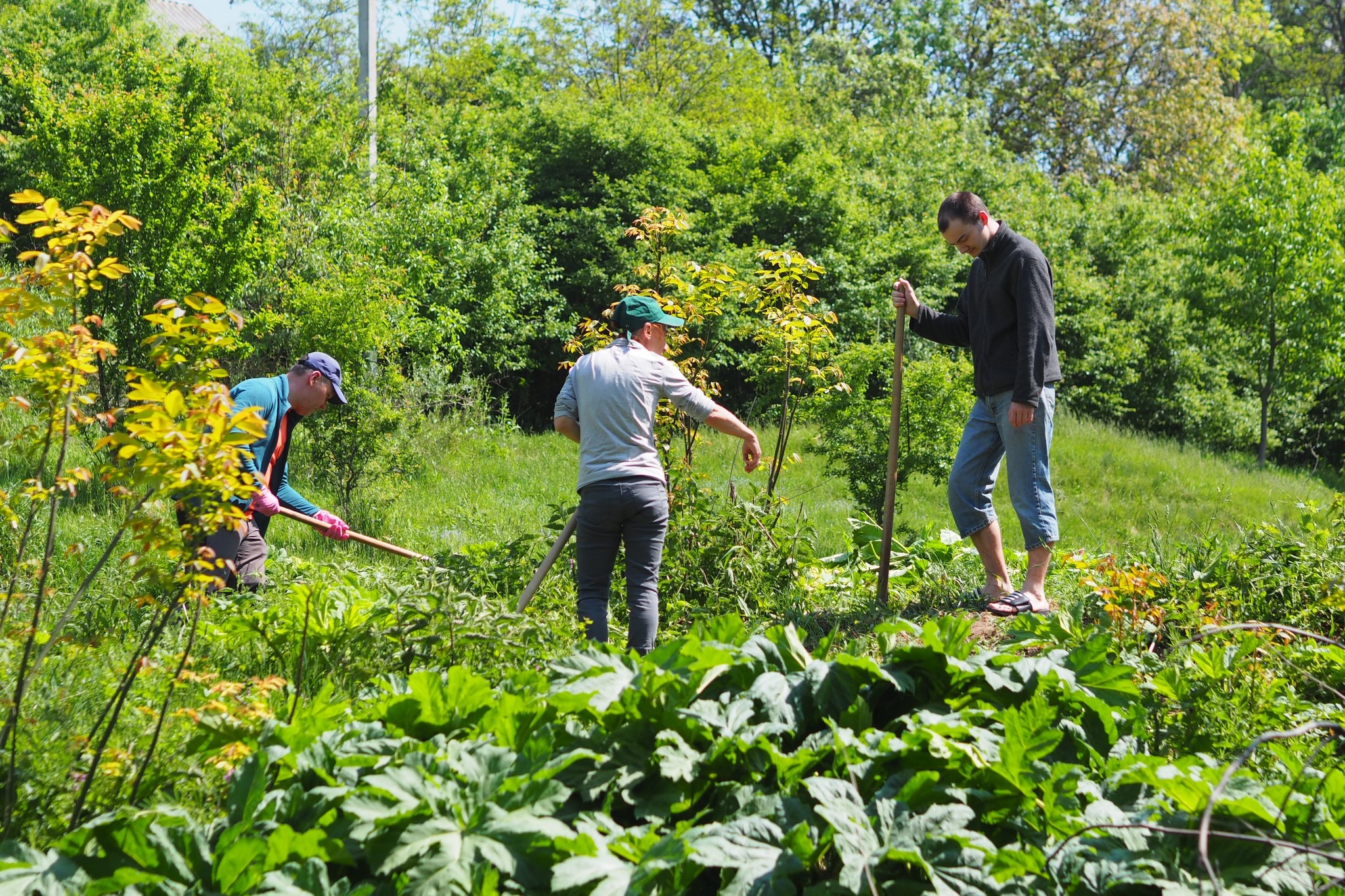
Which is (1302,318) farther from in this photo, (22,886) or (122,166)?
(22,886)

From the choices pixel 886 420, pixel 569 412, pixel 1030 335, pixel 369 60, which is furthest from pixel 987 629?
pixel 369 60

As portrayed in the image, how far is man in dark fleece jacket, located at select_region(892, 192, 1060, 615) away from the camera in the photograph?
5051mm

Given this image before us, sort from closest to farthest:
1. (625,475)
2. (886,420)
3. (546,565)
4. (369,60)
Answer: (625,475), (546,565), (886,420), (369,60)

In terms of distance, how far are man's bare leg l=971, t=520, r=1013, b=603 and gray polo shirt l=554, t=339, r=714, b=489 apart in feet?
5.71

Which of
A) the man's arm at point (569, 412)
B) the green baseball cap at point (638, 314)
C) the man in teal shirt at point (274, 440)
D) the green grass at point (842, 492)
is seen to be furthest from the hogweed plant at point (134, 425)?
the green grass at point (842, 492)

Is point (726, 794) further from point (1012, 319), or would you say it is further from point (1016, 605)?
point (1012, 319)

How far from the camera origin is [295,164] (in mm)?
12781

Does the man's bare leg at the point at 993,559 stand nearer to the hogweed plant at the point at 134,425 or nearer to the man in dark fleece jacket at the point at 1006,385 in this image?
the man in dark fleece jacket at the point at 1006,385

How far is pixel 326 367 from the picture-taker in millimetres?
5391

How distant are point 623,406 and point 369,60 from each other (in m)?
10.7

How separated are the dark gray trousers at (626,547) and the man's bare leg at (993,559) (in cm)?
181

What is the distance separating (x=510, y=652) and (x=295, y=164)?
1066cm

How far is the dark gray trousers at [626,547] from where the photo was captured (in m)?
4.48

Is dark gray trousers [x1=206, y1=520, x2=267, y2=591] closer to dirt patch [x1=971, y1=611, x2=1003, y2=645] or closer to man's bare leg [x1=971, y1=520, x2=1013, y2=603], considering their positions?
dirt patch [x1=971, y1=611, x2=1003, y2=645]
